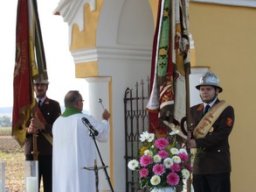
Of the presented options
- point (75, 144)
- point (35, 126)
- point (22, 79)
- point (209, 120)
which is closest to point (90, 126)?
point (75, 144)

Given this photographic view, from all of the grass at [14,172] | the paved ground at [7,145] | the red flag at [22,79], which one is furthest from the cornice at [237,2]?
the paved ground at [7,145]

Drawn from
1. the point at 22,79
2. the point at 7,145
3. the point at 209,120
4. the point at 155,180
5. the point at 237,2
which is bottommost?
the point at 7,145

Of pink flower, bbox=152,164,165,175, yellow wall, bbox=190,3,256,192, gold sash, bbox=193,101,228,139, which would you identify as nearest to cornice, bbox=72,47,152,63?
yellow wall, bbox=190,3,256,192

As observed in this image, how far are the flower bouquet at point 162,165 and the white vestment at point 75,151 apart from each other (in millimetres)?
1562

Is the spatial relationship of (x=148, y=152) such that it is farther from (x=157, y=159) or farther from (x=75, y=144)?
(x=75, y=144)

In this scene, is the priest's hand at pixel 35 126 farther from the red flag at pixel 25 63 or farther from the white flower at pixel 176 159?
the white flower at pixel 176 159

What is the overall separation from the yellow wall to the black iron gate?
1923mm

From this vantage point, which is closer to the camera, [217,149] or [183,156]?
[183,156]

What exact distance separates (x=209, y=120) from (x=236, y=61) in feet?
6.41

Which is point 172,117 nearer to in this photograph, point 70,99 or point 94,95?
point 70,99

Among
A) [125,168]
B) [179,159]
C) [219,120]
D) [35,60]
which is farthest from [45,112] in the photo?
[179,159]

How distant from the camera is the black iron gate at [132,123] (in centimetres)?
1045

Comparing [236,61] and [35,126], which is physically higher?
[236,61]

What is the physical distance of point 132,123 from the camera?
1052 cm
